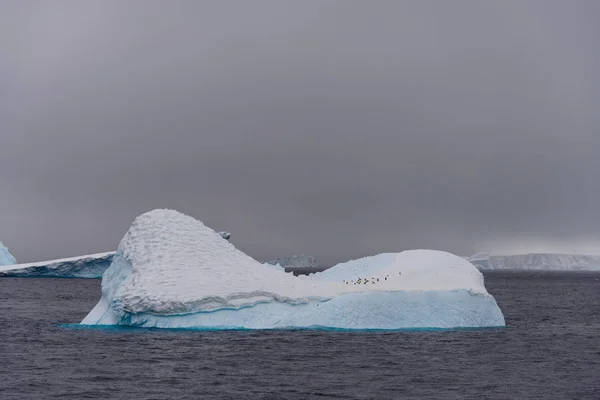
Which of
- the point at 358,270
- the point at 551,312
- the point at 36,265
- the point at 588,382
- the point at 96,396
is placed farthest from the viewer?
the point at 36,265

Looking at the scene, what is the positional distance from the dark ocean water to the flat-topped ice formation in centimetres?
4621

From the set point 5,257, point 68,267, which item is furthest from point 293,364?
point 5,257

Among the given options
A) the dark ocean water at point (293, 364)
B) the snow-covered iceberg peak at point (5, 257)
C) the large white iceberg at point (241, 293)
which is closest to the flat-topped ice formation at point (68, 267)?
the snow-covered iceberg peak at point (5, 257)

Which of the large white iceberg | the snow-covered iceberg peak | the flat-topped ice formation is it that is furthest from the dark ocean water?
the snow-covered iceberg peak

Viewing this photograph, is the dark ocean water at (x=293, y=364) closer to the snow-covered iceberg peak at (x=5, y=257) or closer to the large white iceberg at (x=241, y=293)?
the large white iceberg at (x=241, y=293)

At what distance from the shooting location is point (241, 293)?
28109 mm

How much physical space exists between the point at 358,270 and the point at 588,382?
17153mm

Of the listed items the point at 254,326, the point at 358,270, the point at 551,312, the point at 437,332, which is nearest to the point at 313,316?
the point at 254,326

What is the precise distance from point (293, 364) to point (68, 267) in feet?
207

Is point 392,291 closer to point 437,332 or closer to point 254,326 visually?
point 437,332

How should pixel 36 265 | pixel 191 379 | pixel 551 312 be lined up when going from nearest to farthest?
pixel 191 379, pixel 551 312, pixel 36 265

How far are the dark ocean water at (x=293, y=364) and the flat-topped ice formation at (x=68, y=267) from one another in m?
46.2

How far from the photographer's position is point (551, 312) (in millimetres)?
47156

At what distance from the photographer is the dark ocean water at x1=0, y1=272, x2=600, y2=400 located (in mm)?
18609
